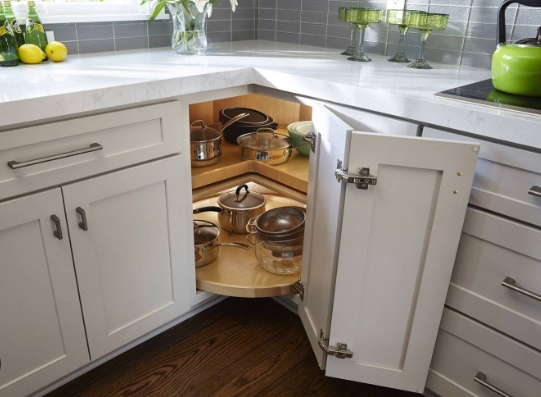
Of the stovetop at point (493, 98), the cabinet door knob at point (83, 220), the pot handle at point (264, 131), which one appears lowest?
the cabinet door knob at point (83, 220)

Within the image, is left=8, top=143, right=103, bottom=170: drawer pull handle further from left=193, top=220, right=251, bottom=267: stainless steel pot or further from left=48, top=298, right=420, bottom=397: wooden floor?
left=48, top=298, right=420, bottom=397: wooden floor

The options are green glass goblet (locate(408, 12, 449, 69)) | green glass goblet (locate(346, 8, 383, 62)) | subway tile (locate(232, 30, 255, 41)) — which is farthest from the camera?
subway tile (locate(232, 30, 255, 41))

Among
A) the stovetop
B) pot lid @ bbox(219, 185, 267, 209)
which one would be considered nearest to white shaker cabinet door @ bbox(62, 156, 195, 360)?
pot lid @ bbox(219, 185, 267, 209)

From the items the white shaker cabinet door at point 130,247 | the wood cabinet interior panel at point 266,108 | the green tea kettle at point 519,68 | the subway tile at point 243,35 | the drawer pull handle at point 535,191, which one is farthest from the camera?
the subway tile at point 243,35

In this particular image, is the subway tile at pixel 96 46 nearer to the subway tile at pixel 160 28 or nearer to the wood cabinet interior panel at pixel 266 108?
the subway tile at pixel 160 28

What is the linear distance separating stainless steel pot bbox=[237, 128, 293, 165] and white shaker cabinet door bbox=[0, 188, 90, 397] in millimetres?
755

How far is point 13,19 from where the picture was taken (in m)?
1.48

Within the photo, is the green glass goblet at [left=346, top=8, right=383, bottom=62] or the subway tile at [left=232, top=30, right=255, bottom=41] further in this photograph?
the subway tile at [left=232, top=30, right=255, bottom=41]

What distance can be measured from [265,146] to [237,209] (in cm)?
26

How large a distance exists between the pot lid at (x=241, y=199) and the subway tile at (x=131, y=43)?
684 mm

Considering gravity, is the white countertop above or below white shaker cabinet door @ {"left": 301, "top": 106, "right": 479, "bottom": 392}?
above

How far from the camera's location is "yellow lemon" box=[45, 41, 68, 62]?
5.02 feet

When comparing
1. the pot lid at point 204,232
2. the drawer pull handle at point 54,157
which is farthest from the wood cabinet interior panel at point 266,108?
the drawer pull handle at point 54,157

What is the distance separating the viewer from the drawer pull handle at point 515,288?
109cm
